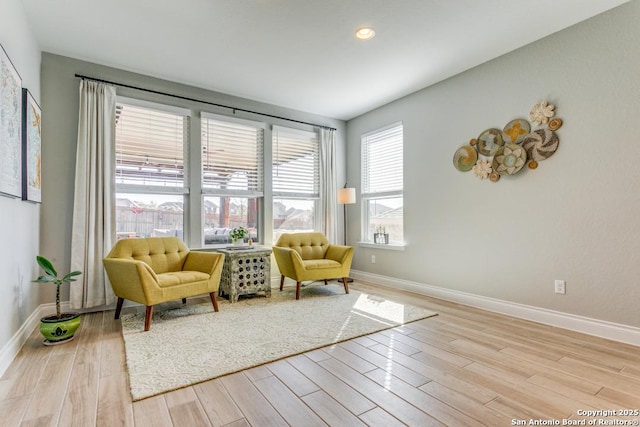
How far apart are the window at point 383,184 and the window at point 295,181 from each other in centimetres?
80

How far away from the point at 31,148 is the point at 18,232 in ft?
2.49

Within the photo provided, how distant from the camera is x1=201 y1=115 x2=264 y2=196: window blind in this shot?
443cm

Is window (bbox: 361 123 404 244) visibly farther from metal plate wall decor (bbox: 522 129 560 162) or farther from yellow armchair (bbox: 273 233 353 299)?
metal plate wall decor (bbox: 522 129 560 162)

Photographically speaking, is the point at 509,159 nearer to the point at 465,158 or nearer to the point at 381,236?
the point at 465,158

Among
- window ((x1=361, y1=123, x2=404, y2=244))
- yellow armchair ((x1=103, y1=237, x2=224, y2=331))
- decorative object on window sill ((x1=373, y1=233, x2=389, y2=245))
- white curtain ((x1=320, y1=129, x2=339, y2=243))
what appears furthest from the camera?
white curtain ((x1=320, y1=129, x2=339, y2=243))

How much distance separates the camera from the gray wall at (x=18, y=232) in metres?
2.23

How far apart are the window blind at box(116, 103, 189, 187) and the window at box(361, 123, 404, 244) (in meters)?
2.73

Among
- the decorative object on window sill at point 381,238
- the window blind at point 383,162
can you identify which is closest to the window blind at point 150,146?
the window blind at point 383,162

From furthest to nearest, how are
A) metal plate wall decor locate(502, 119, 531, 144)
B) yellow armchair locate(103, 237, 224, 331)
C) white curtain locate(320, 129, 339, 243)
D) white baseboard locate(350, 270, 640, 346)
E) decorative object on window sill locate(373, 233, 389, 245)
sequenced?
white curtain locate(320, 129, 339, 243) < decorative object on window sill locate(373, 233, 389, 245) < metal plate wall decor locate(502, 119, 531, 144) < yellow armchair locate(103, 237, 224, 331) < white baseboard locate(350, 270, 640, 346)

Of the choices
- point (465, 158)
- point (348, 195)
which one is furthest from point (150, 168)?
point (465, 158)

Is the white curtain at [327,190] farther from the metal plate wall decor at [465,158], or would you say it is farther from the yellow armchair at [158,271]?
the yellow armchair at [158,271]

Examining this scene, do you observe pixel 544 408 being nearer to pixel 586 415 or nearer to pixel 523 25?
pixel 586 415

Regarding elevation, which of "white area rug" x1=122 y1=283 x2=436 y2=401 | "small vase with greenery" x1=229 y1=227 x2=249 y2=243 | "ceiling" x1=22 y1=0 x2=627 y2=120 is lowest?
"white area rug" x1=122 y1=283 x2=436 y2=401

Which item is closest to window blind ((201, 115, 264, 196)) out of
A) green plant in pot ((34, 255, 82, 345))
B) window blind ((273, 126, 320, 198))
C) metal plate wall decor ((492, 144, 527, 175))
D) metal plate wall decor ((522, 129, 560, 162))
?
window blind ((273, 126, 320, 198))
